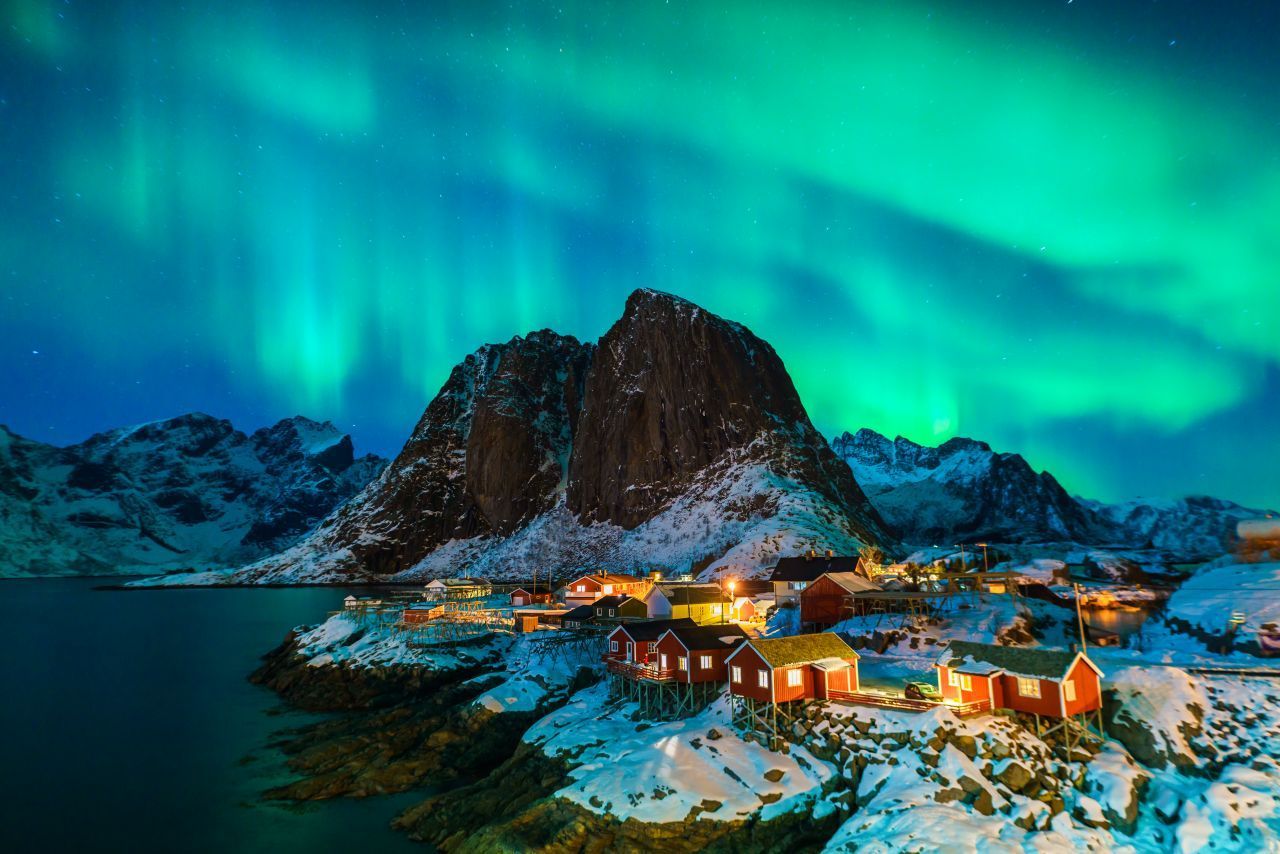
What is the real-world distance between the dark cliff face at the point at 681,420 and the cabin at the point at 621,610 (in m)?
83.4

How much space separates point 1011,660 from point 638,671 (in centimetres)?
2057

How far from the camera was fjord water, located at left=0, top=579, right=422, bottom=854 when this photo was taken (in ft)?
104

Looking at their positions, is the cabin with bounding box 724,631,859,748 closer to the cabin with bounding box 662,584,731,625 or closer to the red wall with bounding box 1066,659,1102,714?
the red wall with bounding box 1066,659,1102,714

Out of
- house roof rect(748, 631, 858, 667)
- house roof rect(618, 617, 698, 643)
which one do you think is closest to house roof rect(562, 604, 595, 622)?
house roof rect(618, 617, 698, 643)

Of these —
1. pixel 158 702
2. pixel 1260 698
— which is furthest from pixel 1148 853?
pixel 158 702

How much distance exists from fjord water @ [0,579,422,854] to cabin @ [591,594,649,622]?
25.9 m

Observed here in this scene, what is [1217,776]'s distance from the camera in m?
28.4

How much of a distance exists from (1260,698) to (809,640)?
840 inches

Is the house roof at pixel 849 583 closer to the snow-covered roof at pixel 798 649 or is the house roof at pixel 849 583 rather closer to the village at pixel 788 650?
the village at pixel 788 650

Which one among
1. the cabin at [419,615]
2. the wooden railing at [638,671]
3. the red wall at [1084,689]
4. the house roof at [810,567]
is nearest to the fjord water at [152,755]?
the cabin at [419,615]

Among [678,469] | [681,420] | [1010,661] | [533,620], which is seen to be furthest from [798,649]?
[681,420]

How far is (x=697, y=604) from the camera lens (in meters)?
68.7

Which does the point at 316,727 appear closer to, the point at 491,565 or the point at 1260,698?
the point at 1260,698

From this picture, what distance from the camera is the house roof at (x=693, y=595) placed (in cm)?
6906
